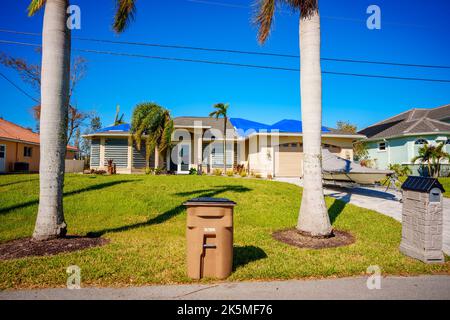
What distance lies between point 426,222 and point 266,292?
339cm

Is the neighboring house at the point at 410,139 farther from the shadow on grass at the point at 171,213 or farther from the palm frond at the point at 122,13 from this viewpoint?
the palm frond at the point at 122,13

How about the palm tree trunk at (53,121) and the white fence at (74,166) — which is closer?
the palm tree trunk at (53,121)

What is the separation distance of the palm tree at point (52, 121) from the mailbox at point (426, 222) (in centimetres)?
709

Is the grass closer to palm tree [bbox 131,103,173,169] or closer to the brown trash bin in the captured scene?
the brown trash bin

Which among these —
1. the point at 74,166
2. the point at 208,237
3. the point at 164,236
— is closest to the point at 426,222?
the point at 208,237

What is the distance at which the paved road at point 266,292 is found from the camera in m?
3.28

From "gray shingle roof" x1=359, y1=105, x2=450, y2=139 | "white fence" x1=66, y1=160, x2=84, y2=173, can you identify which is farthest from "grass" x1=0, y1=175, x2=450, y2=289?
"gray shingle roof" x1=359, y1=105, x2=450, y2=139

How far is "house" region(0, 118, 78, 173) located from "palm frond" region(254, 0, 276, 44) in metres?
22.4

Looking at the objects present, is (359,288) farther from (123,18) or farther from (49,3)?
(123,18)

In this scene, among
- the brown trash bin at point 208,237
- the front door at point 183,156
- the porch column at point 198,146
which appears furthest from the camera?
the front door at point 183,156

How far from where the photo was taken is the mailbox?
4.56 meters

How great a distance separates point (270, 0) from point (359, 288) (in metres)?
6.78

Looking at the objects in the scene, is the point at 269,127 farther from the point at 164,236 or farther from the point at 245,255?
the point at 245,255

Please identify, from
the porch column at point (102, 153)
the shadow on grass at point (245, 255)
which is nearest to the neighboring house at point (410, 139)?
the shadow on grass at point (245, 255)
